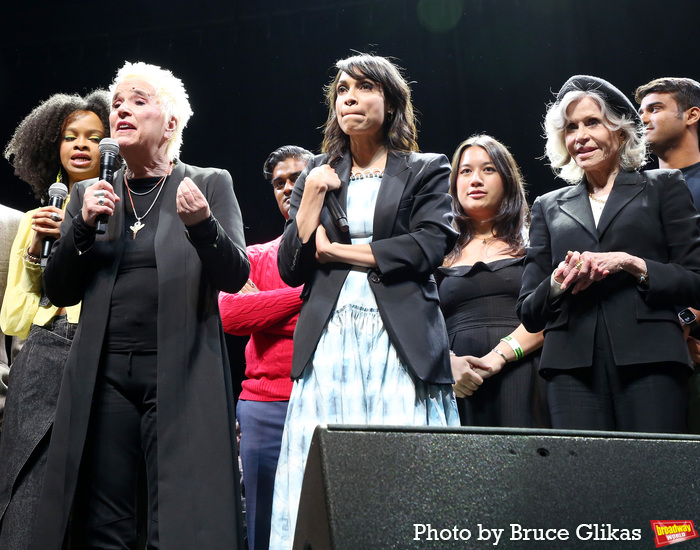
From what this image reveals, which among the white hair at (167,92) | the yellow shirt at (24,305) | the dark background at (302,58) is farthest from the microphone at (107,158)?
the dark background at (302,58)

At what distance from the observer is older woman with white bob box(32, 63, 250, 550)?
6.05 feet

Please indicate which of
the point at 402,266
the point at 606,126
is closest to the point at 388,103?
the point at 402,266

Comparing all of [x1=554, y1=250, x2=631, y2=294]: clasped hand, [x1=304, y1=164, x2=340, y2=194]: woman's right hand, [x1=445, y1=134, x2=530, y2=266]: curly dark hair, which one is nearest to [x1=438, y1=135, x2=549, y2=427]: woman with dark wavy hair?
[x1=445, y1=134, x2=530, y2=266]: curly dark hair

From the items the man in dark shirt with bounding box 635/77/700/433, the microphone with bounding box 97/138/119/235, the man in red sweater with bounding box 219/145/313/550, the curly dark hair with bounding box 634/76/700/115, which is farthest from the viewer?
the curly dark hair with bounding box 634/76/700/115

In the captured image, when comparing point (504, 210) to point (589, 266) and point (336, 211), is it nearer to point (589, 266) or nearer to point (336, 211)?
point (589, 266)

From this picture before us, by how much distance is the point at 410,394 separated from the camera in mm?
1966

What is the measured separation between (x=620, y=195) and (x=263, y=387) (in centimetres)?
137

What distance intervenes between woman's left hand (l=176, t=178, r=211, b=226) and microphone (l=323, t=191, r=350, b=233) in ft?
1.29

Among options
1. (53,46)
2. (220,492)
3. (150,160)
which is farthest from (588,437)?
(53,46)

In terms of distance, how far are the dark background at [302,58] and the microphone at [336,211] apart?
3.19m

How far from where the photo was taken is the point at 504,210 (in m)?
2.84

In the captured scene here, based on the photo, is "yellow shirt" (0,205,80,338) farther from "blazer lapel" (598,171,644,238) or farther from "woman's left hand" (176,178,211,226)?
"blazer lapel" (598,171,644,238)

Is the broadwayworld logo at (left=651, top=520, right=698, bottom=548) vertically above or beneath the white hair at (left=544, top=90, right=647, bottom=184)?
beneath

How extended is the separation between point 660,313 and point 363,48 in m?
Answer: 3.79
